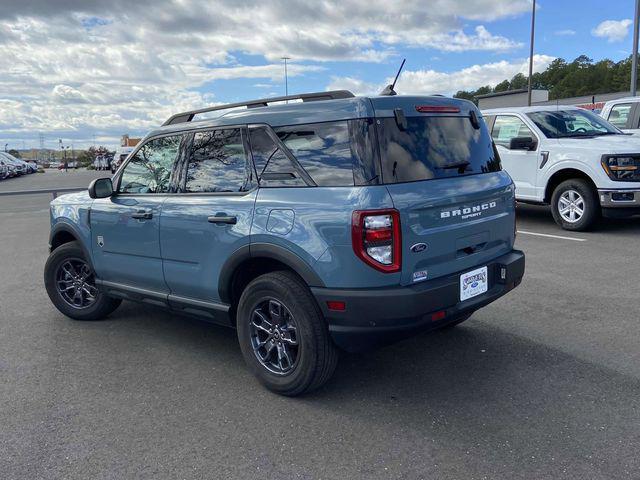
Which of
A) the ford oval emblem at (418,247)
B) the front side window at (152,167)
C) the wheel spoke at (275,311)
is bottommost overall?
the wheel spoke at (275,311)

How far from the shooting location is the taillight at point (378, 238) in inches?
124

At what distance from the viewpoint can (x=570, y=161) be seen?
350 inches

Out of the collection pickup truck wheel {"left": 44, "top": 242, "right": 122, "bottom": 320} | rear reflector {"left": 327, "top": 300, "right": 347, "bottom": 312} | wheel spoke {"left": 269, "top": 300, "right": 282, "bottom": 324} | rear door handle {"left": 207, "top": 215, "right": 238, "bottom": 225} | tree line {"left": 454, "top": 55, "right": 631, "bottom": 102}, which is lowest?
pickup truck wheel {"left": 44, "top": 242, "right": 122, "bottom": 320}

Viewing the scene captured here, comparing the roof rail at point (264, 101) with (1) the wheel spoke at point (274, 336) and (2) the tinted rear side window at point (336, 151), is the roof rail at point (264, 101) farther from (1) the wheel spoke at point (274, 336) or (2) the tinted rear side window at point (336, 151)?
(1) the wheel spoke at point (274, 336)

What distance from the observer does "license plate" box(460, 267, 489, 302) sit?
356 cm

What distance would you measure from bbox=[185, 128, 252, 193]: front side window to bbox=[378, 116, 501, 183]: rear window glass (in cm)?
99

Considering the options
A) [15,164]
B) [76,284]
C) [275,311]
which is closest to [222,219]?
[275,311]

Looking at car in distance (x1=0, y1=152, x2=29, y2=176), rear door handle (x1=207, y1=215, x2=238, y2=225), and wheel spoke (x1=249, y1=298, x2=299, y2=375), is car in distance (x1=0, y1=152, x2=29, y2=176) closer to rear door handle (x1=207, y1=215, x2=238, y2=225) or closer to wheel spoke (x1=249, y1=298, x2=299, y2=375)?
rear door handle (x1=207, y1=215, x2=238, y2=225)

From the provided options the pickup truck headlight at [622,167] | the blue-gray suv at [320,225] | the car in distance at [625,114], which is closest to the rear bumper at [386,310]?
the blue-gray suv at [320,225]

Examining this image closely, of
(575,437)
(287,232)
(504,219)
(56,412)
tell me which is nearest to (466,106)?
(504,219)

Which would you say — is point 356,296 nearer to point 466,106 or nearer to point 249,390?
point 249,390

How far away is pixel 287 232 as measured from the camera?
3.46m

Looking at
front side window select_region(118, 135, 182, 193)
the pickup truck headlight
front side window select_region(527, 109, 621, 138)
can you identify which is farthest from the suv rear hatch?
front side window select_region(527, 109, 621, 138)

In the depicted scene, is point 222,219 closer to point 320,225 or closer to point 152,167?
point 320,225
